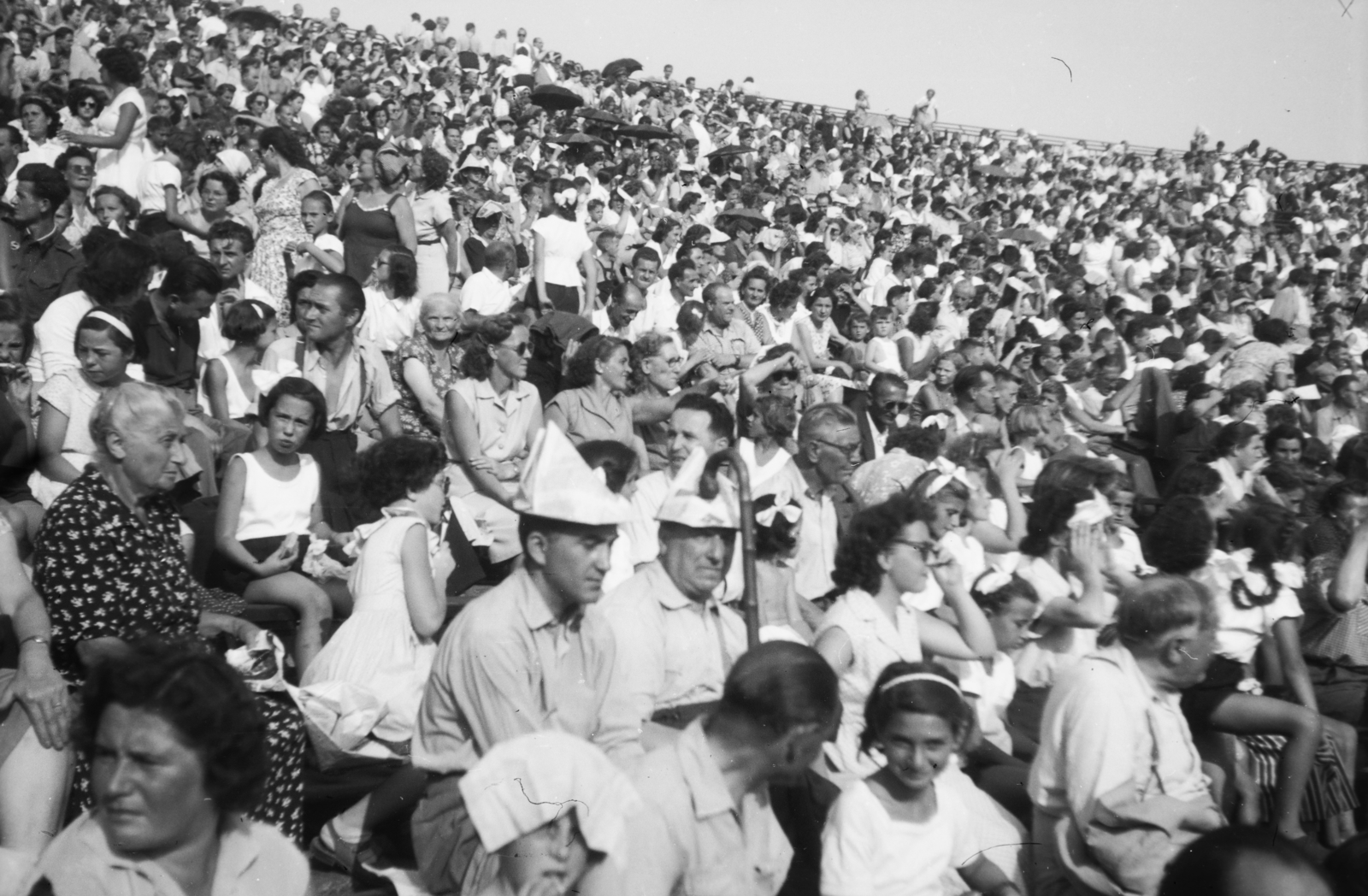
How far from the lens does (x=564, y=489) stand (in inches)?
133

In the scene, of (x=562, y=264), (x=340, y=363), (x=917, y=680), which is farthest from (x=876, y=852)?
(x=562, y=264)

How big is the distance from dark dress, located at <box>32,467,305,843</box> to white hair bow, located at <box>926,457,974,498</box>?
3116 millimetres

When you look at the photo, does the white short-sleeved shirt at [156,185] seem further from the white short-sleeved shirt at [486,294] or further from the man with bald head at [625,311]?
the man with bald head at [625,311]

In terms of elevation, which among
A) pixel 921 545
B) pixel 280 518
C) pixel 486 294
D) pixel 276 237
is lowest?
pixel 280 518

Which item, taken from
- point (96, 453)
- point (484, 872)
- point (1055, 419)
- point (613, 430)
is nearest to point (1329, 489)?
point (1055, 419)

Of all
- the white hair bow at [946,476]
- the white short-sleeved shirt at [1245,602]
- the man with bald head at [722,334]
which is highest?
the man with bald head at [722,334]

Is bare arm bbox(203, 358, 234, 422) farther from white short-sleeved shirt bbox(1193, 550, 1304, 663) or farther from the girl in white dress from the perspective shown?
white short-sleeved shirt bbox(1193, 550, 1304, 663)

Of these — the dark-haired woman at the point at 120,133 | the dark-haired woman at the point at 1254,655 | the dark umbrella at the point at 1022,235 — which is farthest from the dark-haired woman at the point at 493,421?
the dark umbrella at the point at 1022,235

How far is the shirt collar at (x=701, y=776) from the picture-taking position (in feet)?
10.1

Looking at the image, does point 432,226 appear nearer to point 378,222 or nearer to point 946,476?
point 378,222

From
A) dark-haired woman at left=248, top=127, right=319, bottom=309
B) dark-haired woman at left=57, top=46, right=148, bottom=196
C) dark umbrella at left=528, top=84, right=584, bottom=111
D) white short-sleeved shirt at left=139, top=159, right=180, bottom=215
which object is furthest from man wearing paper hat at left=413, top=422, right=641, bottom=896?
dark umbrella at left=528, top=84, right=584, bottom=111

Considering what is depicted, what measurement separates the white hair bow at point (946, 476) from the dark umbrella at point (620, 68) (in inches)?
832

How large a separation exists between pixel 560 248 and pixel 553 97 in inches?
431

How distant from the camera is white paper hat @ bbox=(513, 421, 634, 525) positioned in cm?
337
